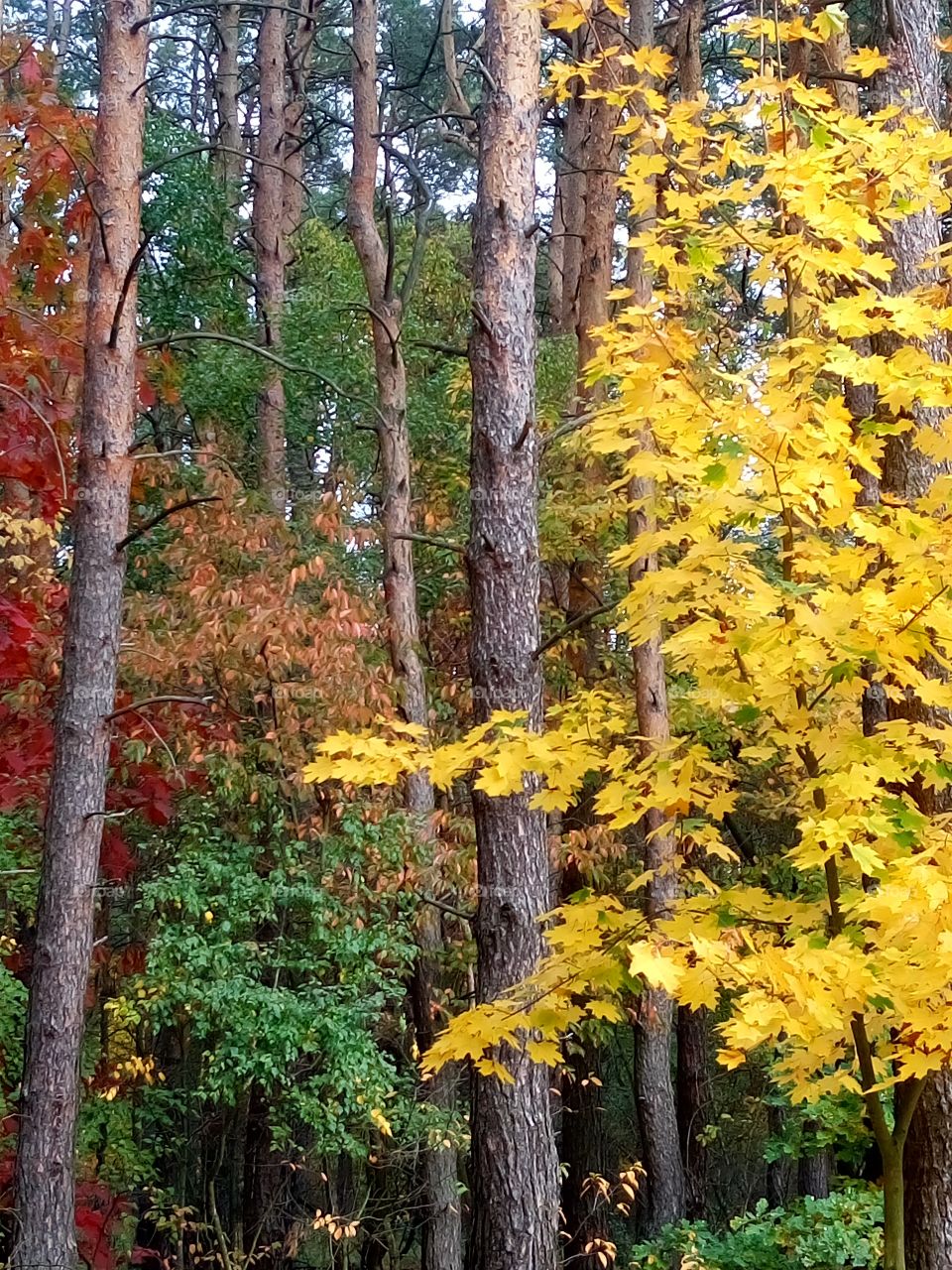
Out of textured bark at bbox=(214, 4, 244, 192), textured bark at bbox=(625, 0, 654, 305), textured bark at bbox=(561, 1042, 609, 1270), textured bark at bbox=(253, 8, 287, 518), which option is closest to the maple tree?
textured bark at bbox=(625, 0, 654, 305)

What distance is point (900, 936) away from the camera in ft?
9.31

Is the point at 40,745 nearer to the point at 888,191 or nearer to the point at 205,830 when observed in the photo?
the point at 205,830

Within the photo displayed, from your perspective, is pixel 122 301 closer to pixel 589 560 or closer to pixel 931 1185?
pixel 931 1185

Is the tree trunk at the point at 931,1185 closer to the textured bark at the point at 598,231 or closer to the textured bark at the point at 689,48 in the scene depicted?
the textured bark at the point at 598,231

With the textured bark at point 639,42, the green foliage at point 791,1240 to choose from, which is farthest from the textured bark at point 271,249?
the green foliage at point 791,1240

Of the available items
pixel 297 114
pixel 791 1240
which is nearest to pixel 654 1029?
pixel 791 1240

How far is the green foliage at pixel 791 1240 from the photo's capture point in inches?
262

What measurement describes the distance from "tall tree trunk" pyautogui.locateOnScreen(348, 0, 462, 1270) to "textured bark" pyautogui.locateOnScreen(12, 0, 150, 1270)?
300 cm

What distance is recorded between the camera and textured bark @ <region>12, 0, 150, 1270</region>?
4969 mm

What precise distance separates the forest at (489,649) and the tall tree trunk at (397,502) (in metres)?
0.05

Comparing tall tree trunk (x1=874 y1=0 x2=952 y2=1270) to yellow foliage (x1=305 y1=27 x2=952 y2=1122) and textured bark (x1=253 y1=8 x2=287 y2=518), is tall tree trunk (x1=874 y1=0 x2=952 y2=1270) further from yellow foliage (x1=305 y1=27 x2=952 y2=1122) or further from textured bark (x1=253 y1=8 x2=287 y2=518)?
textured bark (x1=253 y1=8 x2=287 y2=518)

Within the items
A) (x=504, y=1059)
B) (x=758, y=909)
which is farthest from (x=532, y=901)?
(x=758, y=909)

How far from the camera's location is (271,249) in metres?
10.8

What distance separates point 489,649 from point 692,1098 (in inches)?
298
